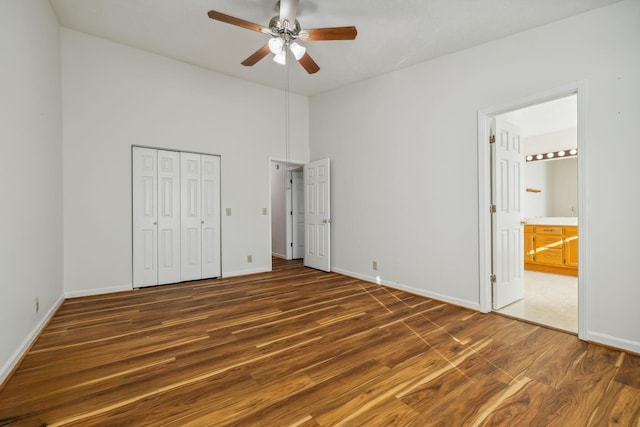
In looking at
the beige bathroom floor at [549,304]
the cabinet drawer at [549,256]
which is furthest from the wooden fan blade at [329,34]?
the cabinet drawer at [549,256]

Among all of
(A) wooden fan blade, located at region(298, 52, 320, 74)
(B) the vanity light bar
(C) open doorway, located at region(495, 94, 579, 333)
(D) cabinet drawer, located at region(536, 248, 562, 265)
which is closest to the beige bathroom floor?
(C) open doorway, located at region(495, 94, 579, 333)

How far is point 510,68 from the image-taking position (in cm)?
310

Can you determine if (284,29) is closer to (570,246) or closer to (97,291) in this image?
(97,291)

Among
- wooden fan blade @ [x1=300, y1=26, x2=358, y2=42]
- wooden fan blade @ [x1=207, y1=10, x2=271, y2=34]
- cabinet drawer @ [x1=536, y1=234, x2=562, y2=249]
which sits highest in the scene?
wooden fan blade @ [x1=207, y1=10, x2=271, y2=34]

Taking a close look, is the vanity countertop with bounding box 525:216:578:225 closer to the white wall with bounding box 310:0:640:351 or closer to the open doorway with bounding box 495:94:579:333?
the open doorway with bounding box 495:94:579:333

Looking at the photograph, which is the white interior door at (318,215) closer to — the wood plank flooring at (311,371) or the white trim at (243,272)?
the white trim at (243,272)

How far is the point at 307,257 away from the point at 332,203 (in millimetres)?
1269

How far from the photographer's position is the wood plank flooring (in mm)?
1610

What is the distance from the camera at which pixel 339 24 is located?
3.25m

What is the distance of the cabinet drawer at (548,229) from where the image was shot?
5166 millimetres

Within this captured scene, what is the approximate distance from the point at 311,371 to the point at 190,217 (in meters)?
3.36

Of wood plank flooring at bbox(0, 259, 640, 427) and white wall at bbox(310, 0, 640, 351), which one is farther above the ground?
white wall at bbox(310, 0, 640, 351)

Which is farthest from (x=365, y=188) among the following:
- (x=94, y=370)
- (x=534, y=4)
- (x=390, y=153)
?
(x=94, y=370)

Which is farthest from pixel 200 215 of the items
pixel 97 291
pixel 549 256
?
pixel 549 256
